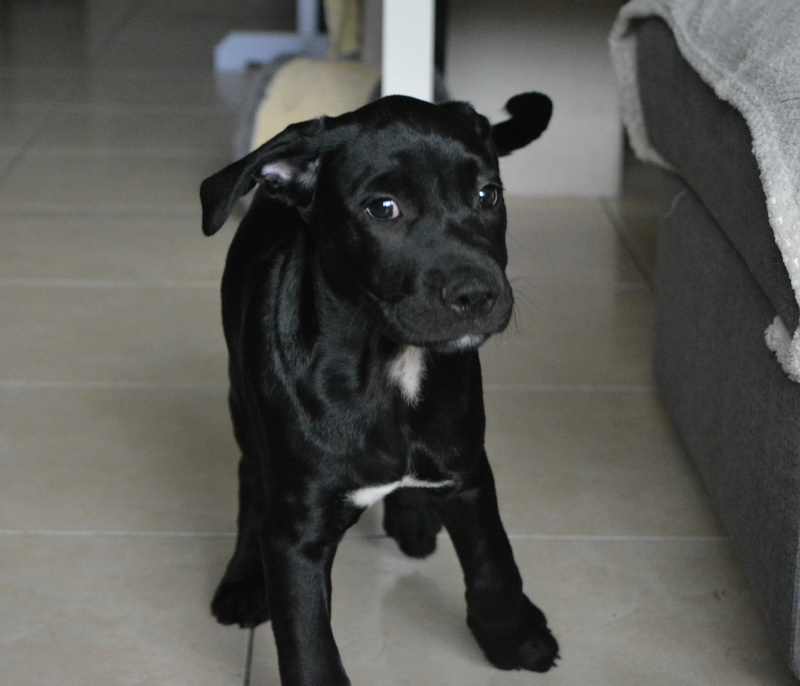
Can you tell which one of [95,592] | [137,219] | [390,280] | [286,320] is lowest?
[137,219]

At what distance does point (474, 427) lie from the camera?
4.56 feet

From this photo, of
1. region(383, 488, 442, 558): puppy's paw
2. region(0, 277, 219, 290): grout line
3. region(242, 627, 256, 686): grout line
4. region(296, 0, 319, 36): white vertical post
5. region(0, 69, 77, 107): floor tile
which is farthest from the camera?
region(296, 0, 319, 36): white vertical post

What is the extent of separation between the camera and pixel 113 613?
1.63 metres

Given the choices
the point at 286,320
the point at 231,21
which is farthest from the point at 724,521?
the point at 231,21

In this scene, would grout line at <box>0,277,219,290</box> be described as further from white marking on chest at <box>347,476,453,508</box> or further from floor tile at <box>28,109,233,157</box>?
white marking on chest at <box>347,476,453,508</box>

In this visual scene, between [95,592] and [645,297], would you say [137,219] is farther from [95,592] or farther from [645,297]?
[95,592]

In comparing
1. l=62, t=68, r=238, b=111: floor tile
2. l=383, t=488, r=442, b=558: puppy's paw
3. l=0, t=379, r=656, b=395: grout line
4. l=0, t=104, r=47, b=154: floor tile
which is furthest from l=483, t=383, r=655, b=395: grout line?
l=62, t=68, r=238, b=111: floor tile

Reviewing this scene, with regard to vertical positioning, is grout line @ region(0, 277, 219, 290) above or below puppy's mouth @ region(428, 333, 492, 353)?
below

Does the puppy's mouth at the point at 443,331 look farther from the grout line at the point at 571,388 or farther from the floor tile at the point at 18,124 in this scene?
the floor tile at the point at 18,124

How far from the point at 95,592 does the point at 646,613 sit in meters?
0.75

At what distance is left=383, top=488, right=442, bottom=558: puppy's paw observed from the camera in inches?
69.2

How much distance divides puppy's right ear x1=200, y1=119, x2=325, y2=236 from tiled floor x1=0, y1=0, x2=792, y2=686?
1.98ft

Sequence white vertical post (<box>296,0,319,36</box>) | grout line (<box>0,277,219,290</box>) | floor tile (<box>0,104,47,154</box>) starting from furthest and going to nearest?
white vertical post (<box>296,0,319,36</box>) < floor tile (<box>0,104,47,154</box>) < grout line (<box>0,277,219,290</box>)

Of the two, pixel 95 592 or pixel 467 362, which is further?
pixel 95 592
